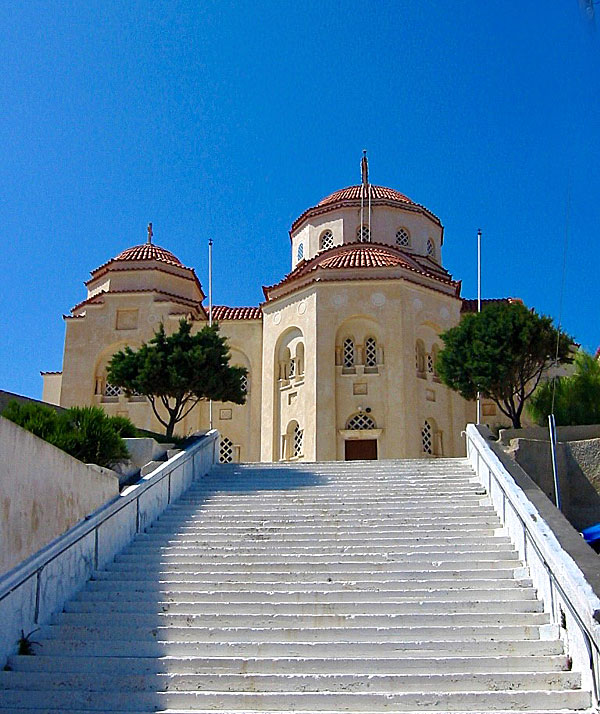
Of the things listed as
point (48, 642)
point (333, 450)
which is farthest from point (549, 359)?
point (48, 642)

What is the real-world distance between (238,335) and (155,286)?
4.06 meters

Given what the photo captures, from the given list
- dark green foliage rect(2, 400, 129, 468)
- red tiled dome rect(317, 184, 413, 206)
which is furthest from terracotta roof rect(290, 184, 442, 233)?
dark green foliage rect(2, 400, 129, 468)

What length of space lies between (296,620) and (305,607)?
1.13ft

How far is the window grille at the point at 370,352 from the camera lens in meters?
26.5

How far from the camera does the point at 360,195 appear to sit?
32.5 m

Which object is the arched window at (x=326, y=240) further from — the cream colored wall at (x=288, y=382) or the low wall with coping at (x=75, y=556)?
the low wall with coping at (x=75, y=556)

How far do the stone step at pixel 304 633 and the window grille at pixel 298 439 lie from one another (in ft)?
58.6

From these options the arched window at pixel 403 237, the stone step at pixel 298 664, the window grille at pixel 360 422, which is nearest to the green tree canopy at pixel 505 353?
the window grille at pixel 360 422

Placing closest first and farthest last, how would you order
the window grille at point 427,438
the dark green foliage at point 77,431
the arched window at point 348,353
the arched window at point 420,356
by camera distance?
the dark green foliage at point 77,431, the window grille at point 427,438, the arched window at point 348,353, the arched window at point 420,356

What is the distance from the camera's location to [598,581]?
727 centimetres

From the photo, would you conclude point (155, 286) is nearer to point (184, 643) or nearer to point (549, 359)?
point (549, 359)

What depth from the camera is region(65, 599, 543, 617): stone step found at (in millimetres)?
8633

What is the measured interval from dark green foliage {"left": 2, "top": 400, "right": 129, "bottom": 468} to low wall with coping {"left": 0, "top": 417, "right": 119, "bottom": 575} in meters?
1.79

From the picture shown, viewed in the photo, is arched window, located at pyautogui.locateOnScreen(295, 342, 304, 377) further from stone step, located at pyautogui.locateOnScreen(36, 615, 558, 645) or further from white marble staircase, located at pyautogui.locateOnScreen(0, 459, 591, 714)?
stone step, located at pyautogui.locateOnScreen(36, 615, 558, 645)
